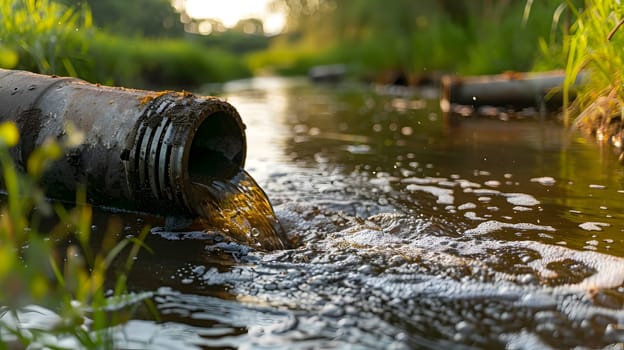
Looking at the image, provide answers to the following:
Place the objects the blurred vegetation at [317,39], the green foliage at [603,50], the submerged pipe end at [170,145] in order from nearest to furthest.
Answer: the submerged pipe end at [170,145]
the green foliage at [603,50]
the blurred vegetation at [317,39]

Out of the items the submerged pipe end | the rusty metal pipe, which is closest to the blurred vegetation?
the rusty metal pipe

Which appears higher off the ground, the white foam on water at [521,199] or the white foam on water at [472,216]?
the white foam on water at [521,199]

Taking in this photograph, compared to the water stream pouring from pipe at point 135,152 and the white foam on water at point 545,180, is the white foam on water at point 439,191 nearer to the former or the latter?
the white foam on water at point 545,180

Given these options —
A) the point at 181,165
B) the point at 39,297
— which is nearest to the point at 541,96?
the point at 181,165

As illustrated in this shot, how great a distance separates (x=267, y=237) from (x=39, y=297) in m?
1.82

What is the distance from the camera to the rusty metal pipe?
3.04 m

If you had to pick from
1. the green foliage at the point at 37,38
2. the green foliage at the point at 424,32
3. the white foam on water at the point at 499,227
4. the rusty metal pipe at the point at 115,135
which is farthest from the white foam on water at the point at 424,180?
the green foliage at the point at 424,32

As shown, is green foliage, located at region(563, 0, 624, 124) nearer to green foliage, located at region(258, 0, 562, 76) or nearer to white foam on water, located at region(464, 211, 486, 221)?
white foam on water, located at region(464, 211, 486, 221)

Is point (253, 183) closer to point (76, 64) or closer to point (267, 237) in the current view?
point (267, 237)

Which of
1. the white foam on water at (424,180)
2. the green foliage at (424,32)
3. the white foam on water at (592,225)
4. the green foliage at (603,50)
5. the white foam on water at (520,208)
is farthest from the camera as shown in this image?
the green foliage at (424,32)

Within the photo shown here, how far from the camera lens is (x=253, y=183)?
3.56 metres

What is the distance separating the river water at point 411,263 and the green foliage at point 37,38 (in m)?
1.55

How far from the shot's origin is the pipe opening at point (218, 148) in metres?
3.65

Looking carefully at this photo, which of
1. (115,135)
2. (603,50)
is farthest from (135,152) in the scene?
(603,50)
